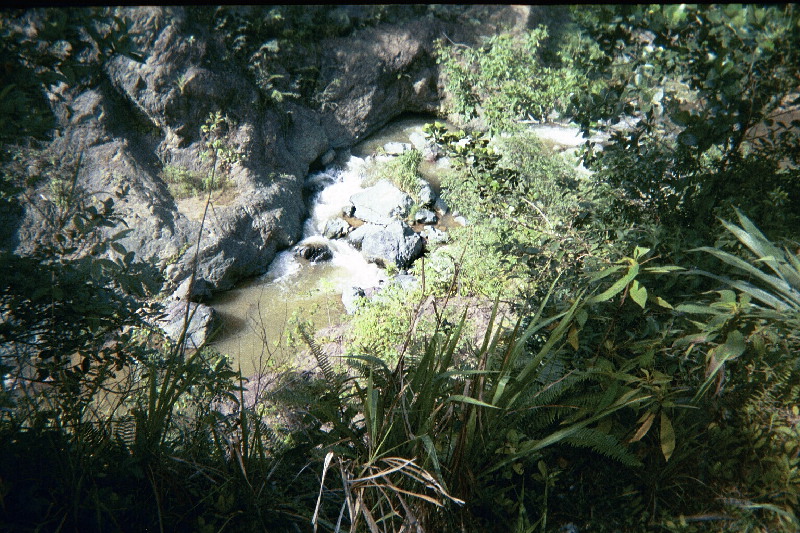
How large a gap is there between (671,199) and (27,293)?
268cm

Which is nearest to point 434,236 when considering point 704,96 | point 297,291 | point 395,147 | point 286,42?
point 297,291

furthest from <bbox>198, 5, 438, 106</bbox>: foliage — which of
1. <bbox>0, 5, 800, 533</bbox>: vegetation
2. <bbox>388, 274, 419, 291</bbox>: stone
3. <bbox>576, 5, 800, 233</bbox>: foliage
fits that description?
<bbox>0, 5, 800, 533</bbox>: vegetation

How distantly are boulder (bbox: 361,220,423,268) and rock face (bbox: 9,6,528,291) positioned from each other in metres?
0.11

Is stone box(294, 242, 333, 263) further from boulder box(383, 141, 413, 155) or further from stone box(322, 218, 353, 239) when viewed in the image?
boulder box(383, 141, 413, 155)

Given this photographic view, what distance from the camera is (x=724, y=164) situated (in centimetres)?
221

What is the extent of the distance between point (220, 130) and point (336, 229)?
8.53 ft

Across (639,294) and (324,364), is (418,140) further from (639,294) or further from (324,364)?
(639,294)

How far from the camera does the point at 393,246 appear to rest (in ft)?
24.8

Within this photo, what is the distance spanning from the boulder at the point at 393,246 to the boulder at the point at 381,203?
56 centimetres

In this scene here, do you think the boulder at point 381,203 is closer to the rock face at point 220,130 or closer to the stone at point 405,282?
the rock face at point 220,130

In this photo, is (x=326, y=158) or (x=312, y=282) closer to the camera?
(x=312, y=282)

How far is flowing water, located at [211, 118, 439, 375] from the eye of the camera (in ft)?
20.9

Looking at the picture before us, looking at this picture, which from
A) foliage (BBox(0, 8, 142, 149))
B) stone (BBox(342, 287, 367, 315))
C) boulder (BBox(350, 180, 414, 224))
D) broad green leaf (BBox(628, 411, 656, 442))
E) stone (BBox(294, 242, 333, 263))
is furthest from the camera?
boulder (BBox(350, 180, 414, 224))

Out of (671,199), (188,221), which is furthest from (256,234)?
(671,199)
